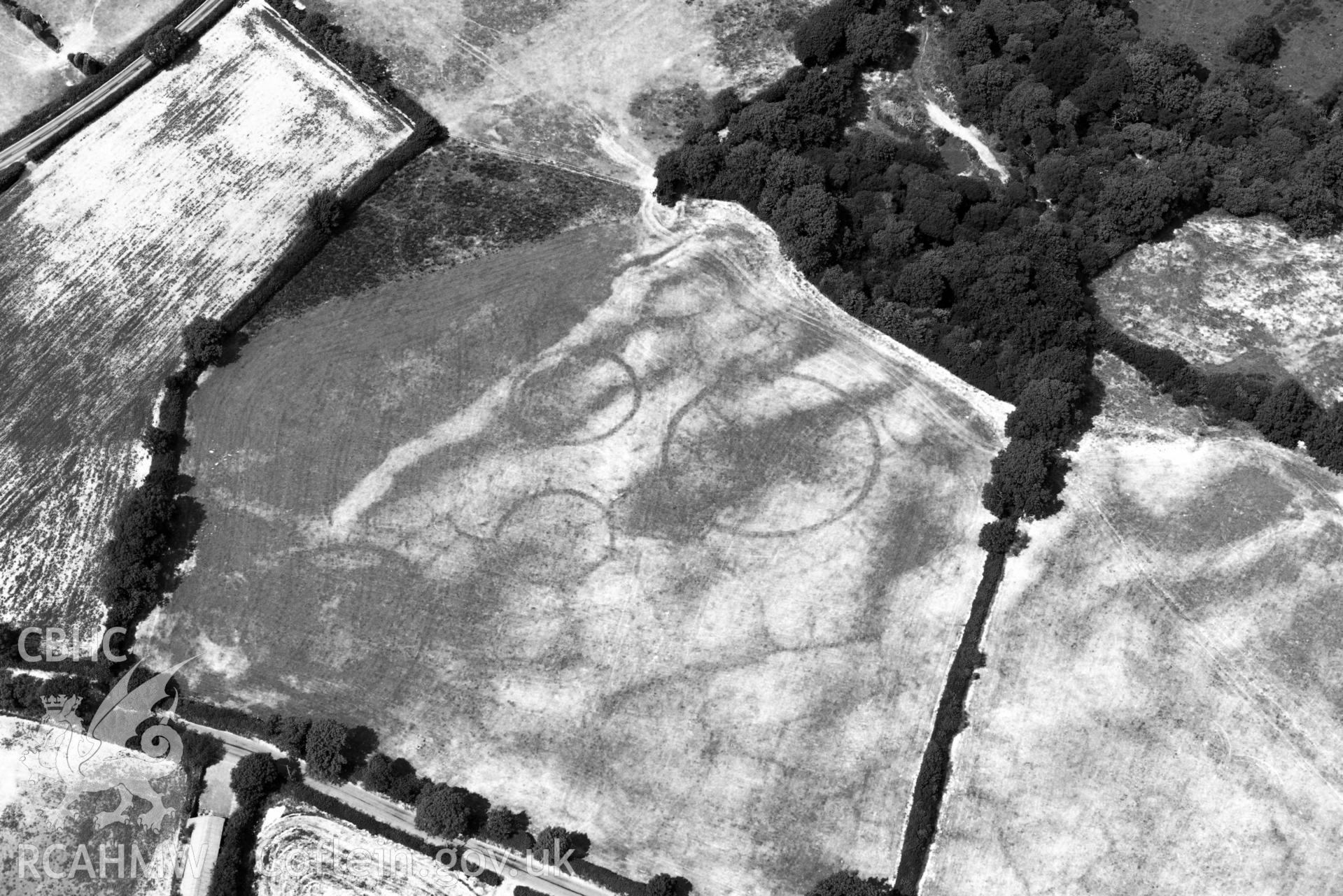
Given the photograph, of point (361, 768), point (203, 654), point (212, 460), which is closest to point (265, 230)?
point (212, 460)

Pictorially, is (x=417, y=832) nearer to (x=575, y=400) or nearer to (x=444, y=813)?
(x=444, y=813)

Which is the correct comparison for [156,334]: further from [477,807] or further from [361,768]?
[477,807]

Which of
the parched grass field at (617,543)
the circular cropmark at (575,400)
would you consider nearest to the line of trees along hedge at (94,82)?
the parched grass field at (617,543)

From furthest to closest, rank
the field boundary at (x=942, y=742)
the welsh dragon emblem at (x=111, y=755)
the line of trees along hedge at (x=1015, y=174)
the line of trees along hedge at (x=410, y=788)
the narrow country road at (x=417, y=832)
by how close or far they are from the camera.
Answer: the line of trees along hedge at (x=1015, y=174)
the welsh dragon emblem at (x=111, y=755)
the field boundary at (x=942, y=742)
the line of trees along hedge at (x=410, y=788)
the narrow country road at (x=417, y=832)

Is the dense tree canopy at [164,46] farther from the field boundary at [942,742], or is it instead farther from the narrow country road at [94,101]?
the field boundary at [942,742]

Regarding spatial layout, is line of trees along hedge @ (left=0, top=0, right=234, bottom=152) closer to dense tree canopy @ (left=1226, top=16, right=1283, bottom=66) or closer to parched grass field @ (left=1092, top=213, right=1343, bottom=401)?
parched grass field @ (left=1092, top=213, right=1343, bottom=401)
